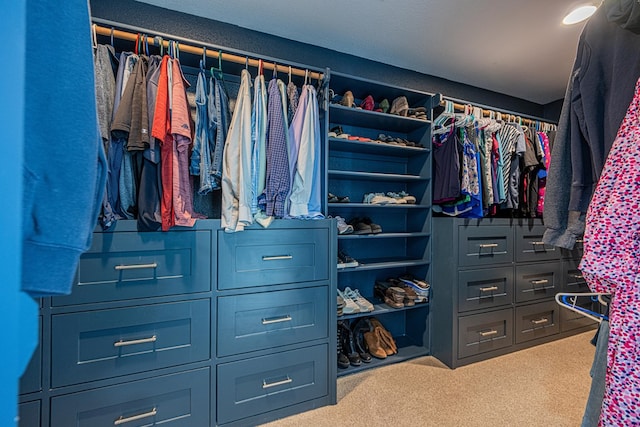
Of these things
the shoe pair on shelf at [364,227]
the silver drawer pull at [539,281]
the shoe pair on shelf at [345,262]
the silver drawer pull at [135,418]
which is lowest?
the silver drawer pull at [135,418]

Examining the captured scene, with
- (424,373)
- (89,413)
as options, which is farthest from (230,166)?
(424,373)

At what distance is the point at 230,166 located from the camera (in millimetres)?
1392

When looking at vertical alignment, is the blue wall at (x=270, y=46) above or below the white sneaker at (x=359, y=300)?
above

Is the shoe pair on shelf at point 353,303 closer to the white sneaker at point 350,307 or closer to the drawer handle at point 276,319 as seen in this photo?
the white sneaker at point 350,307

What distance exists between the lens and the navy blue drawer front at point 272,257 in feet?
4.51

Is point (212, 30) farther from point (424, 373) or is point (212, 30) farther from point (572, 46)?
point (424, 373)

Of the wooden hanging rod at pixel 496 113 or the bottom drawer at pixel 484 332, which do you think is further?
the wooden hanging rod at pixel 496 113

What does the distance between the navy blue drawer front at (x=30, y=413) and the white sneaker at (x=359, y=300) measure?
64.4 inches

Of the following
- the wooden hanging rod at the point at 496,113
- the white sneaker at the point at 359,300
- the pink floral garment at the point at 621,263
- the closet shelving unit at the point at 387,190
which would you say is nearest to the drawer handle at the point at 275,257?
the closet shelving unit at the point at 387,190

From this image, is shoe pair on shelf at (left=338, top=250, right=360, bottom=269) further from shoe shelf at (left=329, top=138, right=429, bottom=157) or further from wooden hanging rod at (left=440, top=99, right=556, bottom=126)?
wooden hanging rod at (left=440, top=99, right=556, bottom=126)

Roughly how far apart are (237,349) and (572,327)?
2931 mm

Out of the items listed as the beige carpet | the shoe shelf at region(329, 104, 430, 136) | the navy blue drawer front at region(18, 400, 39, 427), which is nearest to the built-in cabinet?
the beige carpet

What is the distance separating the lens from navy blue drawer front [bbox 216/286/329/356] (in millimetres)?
1363

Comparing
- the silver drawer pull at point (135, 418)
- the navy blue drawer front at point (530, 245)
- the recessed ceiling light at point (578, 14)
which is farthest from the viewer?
the navy blue drawer front at point (530, 245)
